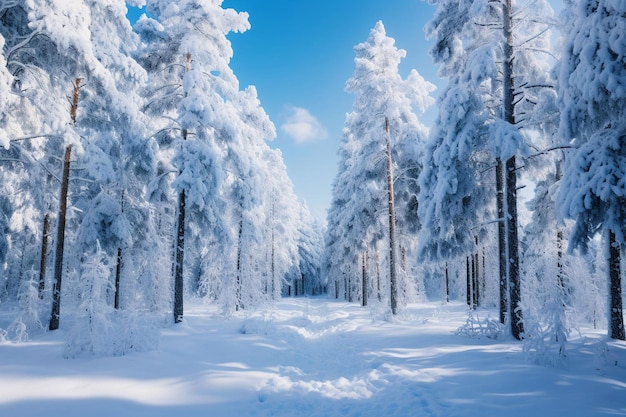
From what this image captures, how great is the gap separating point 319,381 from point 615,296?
7.75 m

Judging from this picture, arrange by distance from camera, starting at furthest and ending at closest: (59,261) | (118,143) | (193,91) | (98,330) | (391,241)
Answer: (391,241) < (118,143) < (193,91) < (59,261) < (98,330)

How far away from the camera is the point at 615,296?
812 centimetres

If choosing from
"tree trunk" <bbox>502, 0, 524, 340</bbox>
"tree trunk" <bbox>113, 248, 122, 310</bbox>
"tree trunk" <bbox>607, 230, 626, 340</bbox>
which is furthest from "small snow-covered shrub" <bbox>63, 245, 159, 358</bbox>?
"tree trunk" <bbox>607, 230, 626, 340</bbox>

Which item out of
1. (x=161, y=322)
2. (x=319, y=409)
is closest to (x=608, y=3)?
(x=319, y=409)

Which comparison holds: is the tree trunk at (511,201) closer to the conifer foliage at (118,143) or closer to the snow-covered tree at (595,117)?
the snow-covered tree at (595,117)

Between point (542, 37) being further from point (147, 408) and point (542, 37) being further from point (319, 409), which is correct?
point (147, 408)

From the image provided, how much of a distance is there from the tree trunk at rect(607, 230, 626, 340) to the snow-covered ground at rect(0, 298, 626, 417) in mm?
729

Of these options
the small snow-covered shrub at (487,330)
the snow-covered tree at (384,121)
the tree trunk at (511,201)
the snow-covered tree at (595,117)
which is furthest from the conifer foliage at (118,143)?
the snow-covered tree at (595,117)

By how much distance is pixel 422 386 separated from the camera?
19.2 ft

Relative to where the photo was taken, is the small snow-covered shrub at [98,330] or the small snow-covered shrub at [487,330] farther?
the small snow-covered shrub at [487,330]

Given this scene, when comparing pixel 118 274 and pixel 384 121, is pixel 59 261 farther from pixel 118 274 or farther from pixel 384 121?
pixel 384 121

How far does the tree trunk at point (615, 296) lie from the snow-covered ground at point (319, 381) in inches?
28.7

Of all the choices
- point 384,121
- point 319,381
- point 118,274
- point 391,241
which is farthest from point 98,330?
point 384,121

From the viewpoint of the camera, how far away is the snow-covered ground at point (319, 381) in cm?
486
